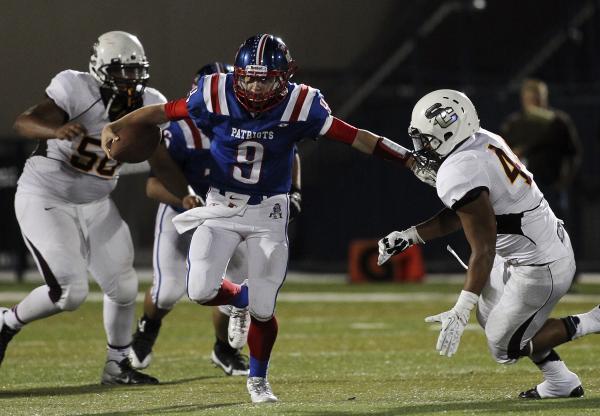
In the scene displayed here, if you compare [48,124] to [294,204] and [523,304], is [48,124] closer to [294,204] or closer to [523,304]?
[294,204]

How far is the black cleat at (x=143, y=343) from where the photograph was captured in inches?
263

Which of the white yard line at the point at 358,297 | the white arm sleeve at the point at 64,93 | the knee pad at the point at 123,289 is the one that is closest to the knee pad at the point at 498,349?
the knee pad at the point at 123,289

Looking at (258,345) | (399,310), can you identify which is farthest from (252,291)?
(399,310)

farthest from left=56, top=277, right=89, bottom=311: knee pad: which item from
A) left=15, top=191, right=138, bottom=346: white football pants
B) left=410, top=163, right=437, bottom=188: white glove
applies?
left=410, top=163, right=437, bottom=188: white glove

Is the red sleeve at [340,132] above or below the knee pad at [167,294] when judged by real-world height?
above

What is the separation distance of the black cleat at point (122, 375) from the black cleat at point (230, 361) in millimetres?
531

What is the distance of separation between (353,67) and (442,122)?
11.1m

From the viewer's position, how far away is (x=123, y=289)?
20.6ft

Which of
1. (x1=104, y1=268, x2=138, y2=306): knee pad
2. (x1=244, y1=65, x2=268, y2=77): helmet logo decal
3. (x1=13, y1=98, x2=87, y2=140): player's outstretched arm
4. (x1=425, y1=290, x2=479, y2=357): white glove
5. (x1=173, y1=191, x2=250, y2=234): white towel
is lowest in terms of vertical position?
(x1=104, y1=268, x2=138, y2=306): knee pad

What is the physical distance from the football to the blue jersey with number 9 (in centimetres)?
27

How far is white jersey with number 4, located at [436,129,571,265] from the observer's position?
503 centimetres

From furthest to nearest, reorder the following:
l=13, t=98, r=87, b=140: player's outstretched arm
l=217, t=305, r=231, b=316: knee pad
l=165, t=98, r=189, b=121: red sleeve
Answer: l=217, t=305, r=231, b=316: knee pad → l=13, t=98, r=87, b=140: player's outstretched arm → l=165, t=98, r=189, b=121: red sleeve

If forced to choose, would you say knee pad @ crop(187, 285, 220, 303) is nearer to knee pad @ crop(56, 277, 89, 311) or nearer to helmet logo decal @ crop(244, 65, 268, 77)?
Result: knee pad @ crop(56, 277, 89, 311)

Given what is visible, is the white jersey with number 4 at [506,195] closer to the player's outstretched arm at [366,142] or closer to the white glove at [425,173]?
the white glove at [425,173]
